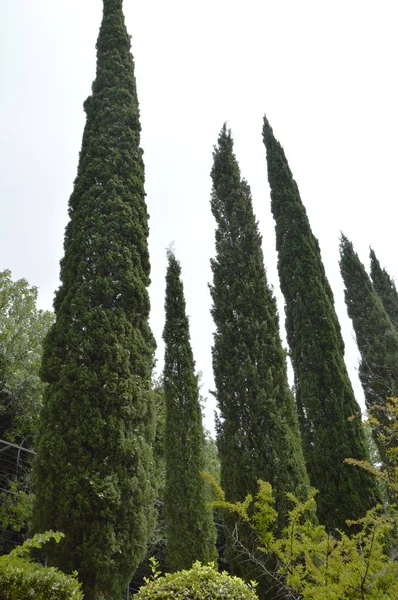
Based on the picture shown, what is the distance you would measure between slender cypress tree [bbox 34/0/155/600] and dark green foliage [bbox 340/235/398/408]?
30.1 ft

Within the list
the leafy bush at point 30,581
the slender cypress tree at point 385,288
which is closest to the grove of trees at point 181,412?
the leafy bush at point 30,581

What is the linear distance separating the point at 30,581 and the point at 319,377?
9389mm

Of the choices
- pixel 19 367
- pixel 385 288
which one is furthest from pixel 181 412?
pixel 385 288

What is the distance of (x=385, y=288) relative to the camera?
21016 mm

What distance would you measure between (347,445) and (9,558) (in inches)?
354

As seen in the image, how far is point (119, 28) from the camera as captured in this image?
11.7 metres

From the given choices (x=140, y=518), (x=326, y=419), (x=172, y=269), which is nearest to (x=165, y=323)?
(x=172, y=269)

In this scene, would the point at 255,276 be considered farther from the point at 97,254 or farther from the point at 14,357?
the point at 14,357

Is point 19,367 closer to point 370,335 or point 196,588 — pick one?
point 196,588

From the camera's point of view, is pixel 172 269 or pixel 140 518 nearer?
pixel 140 518

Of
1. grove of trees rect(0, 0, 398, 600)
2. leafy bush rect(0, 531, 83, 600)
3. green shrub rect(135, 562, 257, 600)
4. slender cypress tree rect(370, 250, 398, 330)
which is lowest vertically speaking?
green shrub rect(135, 562, 257, 600)

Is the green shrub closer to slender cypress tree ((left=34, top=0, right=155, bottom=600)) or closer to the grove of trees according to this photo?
the grove of trees

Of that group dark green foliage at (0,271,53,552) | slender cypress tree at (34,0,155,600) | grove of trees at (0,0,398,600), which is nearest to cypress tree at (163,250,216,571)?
grove of trees at (0,0,398,600)

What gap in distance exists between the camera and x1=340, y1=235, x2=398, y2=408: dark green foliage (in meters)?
14.3
